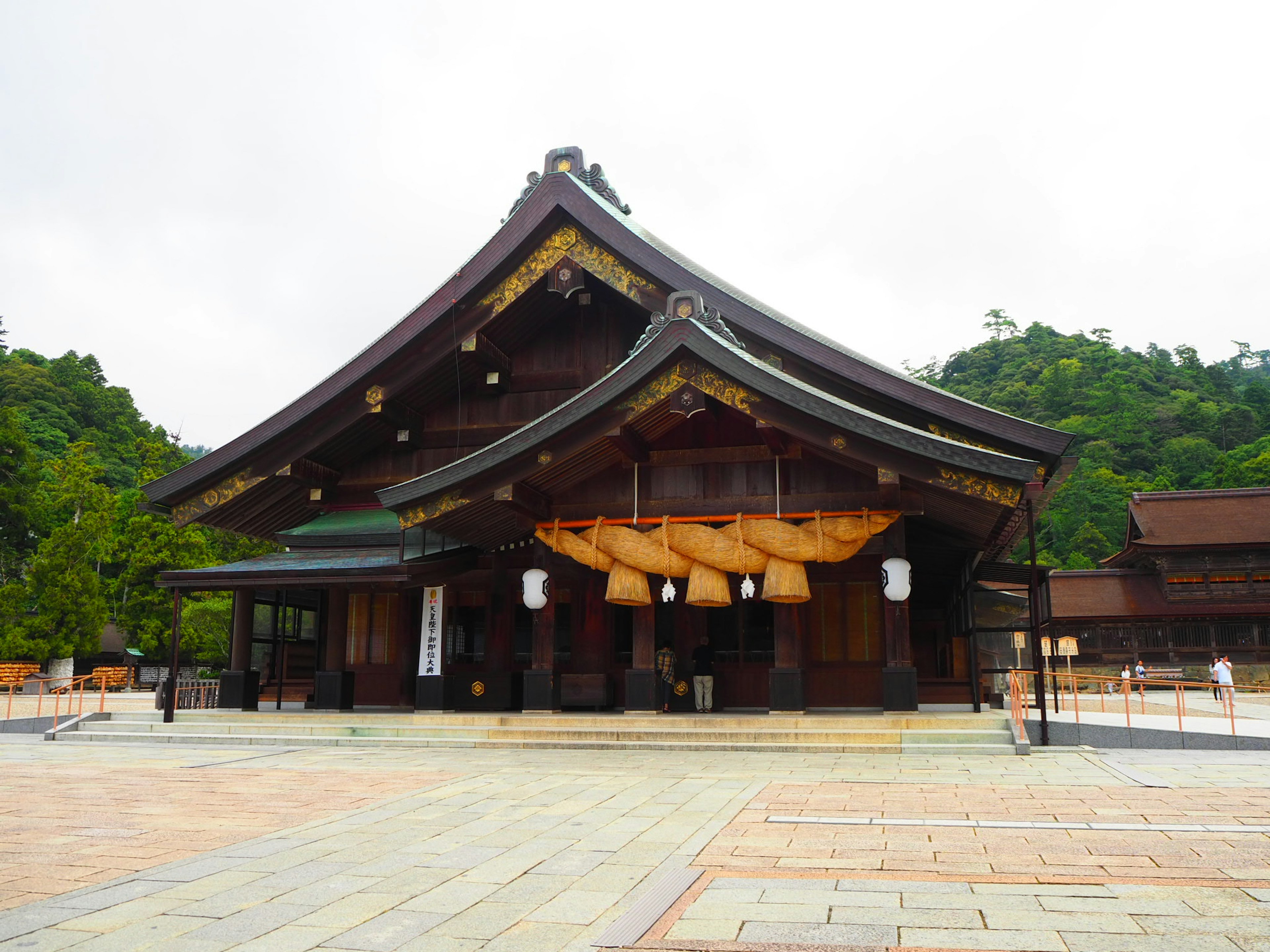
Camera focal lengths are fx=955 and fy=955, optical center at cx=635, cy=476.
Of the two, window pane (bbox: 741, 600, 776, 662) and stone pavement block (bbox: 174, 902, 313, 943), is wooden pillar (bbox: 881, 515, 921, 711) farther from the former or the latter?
stone pavement block (bbox: 174, 902, 313, 943)

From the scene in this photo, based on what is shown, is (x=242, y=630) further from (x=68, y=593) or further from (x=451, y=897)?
(x=68, y=593)

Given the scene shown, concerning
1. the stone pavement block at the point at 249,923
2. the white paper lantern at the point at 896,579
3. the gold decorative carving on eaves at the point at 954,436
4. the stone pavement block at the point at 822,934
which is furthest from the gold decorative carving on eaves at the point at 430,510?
the stone pavement block at the point at 822,934

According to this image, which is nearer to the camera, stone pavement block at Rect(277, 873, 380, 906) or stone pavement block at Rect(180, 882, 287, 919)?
stone pavement block at Rect(180, 882, 287, 919)

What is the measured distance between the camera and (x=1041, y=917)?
4.10 m

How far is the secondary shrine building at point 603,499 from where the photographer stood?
41.0 ft

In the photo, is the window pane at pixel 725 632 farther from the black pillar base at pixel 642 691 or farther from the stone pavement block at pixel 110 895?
the stone pavement block at pixel 110 895

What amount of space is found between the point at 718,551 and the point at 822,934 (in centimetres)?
905

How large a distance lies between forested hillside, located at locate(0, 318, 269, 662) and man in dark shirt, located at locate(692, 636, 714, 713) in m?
21.3

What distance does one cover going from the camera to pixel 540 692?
13680 mm

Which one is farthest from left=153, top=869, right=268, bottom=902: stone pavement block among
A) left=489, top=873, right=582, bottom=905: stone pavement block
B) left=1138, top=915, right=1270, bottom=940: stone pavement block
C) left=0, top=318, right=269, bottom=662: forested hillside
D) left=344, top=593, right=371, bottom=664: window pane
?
left=0, top=318, right=269, bottom=662: forested hillside

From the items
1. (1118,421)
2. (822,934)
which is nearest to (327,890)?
(822,934)

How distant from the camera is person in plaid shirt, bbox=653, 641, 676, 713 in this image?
14062mm

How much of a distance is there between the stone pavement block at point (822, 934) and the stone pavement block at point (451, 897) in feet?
4.44

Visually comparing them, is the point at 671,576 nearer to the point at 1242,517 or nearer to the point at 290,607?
the point at 290,607
